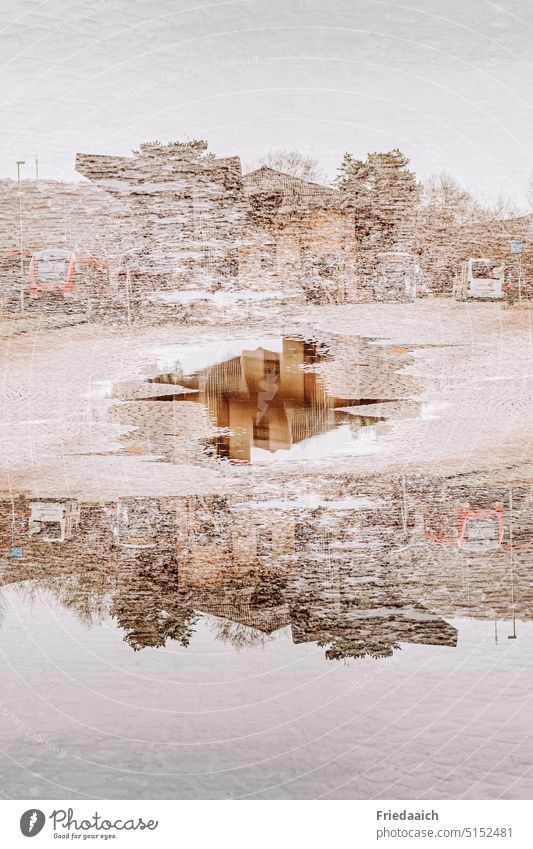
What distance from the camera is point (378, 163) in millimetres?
3021

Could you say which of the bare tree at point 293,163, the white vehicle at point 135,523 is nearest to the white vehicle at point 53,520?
the white vehicle at point 135,523

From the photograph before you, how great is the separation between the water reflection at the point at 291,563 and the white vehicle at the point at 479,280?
23.9 inches

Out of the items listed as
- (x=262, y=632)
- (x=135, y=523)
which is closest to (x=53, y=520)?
(x=135, y=523)

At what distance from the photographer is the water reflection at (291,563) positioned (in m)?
2.86

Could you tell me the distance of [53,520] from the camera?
301cm

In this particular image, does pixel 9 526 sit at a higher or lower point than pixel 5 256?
lower

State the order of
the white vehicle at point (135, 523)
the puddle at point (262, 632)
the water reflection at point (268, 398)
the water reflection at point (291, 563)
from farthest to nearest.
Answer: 1. the water reflection at point (268, 398)
2. the white vehicle at point (135, 523)
3. the water reflection at point (291, 563)
4. the puddle at point (262, 632)

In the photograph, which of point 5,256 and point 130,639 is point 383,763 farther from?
point 5,256

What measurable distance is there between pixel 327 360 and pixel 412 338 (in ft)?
0.93

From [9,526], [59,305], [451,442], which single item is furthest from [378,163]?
[9,526]

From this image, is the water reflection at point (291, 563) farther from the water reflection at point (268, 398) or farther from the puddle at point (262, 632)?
the water reflection at point (268, 398)

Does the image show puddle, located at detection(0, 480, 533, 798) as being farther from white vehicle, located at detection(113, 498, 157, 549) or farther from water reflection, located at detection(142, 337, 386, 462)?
water reflection, located at detection(142, 337, 386, 462)

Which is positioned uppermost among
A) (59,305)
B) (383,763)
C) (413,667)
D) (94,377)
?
(59,305)

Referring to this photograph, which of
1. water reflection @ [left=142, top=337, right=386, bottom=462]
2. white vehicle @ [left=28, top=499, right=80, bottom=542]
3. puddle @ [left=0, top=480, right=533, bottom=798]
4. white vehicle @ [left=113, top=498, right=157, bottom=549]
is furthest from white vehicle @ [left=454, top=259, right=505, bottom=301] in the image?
white vehicle @ [left=28, top=499, right=80, bottom=542]
